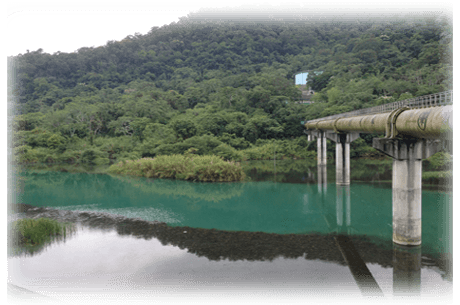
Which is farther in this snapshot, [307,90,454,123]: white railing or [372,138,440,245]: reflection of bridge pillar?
[372,138,440,245]: reflection of bridge pillar

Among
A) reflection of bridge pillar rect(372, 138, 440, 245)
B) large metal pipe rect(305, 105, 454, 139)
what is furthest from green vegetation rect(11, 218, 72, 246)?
large metal pipe rect(305, 105, 454, 139)

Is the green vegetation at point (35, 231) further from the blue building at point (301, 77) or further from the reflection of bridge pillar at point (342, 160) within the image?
the blue building at point (301, 77)

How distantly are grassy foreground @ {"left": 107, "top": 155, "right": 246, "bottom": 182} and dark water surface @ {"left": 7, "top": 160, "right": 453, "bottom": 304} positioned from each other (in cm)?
579

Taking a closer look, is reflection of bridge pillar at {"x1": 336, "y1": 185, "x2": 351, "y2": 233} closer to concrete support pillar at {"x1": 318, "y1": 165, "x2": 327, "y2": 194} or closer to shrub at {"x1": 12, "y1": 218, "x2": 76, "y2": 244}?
concrete support pillar at {"x1": 318, "y1": 165, "x2": 327, "y2": 194}

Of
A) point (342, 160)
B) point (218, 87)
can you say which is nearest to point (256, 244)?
point (342, 160)

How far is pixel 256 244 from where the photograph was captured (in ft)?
41.9

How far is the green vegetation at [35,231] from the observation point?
1329cm

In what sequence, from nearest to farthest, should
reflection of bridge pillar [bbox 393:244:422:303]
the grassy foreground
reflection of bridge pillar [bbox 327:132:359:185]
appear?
1. reflection of bridge pillar [bbox 393:244:422:303]
2. reflection of bridge pillar [bbox 327:132:359:185]
3. the grassy foreground

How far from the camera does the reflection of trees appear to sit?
36.5 ft

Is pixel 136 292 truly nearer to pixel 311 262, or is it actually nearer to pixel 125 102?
pixel 311 262

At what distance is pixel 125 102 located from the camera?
62.2m

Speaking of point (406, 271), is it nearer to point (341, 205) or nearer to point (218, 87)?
point (341, 205)

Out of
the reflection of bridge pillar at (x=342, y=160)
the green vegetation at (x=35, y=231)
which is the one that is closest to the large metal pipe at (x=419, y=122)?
the reflection of bridge pillar at (x=342, y=160)

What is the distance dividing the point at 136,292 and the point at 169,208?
34.9ft
